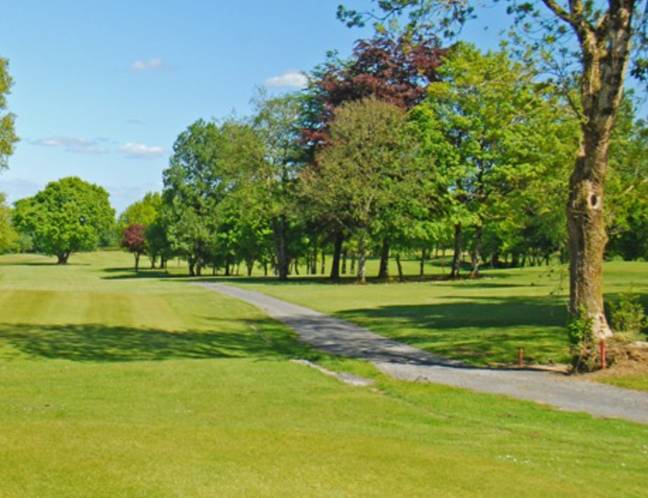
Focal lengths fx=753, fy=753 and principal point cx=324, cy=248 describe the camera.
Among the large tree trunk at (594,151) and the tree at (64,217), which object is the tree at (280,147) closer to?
the large tree trunk at (594,151)

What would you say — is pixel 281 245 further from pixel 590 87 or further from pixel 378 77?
pixel 590 87

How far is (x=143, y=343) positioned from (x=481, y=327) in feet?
38.7

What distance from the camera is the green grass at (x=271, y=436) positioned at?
6.80 metres

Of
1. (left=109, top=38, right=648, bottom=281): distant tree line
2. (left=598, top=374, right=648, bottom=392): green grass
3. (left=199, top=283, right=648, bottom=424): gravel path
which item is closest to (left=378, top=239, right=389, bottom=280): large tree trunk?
(left=109, top=38, right=648, bottom=281): distant tree line

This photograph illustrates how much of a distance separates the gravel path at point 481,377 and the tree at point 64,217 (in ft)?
272

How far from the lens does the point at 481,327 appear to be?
88.6ft

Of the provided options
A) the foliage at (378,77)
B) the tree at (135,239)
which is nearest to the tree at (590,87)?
the foliage at (378,77)

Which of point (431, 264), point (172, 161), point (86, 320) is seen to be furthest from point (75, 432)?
point (431, 264)

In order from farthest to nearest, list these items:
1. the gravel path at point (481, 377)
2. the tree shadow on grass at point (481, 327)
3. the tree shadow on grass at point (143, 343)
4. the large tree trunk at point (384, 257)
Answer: the large tree trunk at point (384, 257), the tree shadow on grass at point (143, 343), the tree shadow on grass at point (481, 327), the gravel path at point (481, 377)

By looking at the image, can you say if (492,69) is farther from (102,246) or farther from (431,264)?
(102,246)

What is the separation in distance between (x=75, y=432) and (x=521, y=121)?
15.3 metres

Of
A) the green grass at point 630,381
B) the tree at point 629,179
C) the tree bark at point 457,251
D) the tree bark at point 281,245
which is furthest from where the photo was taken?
the tree bark at point 281,245

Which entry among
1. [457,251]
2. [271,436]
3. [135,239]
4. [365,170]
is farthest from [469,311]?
[135,239]

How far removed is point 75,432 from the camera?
8711 millimetres
